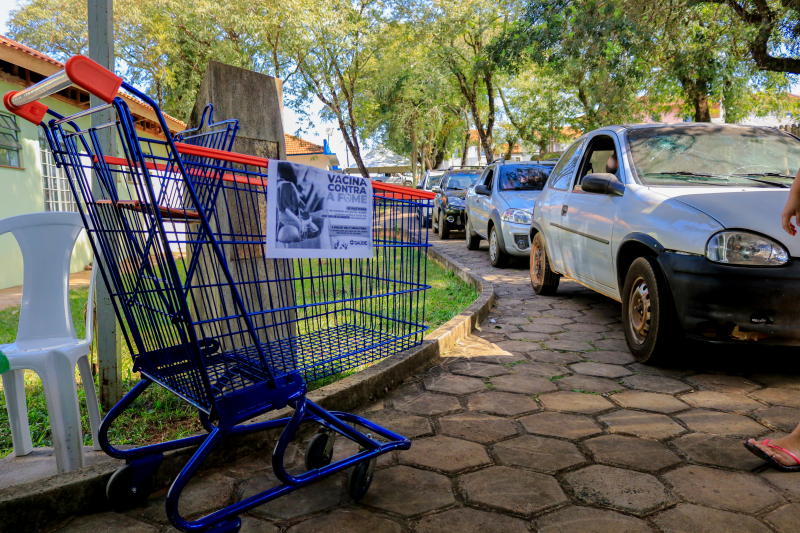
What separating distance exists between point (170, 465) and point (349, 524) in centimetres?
87

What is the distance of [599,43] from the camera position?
11609 mm

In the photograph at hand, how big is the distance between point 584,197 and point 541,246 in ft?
5.05

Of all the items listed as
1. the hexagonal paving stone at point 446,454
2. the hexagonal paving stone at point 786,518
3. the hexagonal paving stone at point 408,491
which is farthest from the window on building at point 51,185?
the hexagonal paving stone at point 786,518

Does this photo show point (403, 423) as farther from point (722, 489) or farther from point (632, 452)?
point (722, 489)

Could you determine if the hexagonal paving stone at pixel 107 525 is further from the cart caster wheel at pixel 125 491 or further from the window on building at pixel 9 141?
the window on building at pixel 9 141

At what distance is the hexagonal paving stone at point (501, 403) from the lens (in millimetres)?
3242

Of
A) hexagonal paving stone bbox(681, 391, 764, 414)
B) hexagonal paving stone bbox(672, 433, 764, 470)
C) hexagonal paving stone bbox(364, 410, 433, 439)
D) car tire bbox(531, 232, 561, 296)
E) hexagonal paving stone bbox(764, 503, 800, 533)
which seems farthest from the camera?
car tire bbox(531, 232, 561, 296)

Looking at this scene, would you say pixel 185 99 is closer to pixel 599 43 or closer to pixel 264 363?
pixel 599 43

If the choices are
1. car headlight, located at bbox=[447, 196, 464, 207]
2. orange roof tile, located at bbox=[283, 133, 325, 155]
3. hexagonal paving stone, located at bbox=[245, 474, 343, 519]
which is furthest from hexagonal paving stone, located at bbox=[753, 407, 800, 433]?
orange roof tile, located at bbox=[283, 133, 325, 155]

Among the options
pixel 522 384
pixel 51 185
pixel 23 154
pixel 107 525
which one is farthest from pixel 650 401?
pixel 51 185

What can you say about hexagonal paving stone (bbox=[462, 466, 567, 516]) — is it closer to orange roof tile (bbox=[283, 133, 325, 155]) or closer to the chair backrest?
the chair backrest

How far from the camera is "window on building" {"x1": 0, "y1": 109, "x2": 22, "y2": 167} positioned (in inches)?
354

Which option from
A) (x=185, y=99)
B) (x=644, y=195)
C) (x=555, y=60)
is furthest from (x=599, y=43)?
(x=185, y=99)

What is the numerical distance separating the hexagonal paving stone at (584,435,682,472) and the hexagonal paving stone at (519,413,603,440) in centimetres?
10
